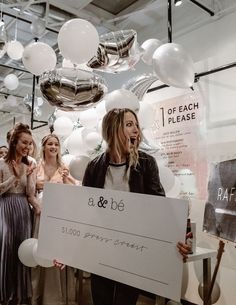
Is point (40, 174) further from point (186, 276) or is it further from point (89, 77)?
point (186, 276)

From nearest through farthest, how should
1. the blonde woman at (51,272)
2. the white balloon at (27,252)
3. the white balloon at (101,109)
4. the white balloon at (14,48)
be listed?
1. the white balloon at (27,252)
2. the blonde woman at (51,272)
3. the white balloon at (101,109)
4. the white balloon at (14,48)

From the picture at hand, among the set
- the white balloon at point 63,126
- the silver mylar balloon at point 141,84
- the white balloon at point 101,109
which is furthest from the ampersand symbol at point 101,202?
the white balloon at point 63,126

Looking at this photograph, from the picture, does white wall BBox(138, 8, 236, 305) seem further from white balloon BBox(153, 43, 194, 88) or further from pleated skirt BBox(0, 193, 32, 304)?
pleated skirt BBox(0, 193, 32, 304)

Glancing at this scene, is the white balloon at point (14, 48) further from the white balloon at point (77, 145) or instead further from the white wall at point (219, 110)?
the white wall at point (219, 110)

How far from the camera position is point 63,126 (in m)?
2.96

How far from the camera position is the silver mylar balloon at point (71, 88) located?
1.95 meters

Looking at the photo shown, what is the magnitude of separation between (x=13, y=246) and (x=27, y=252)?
201mm

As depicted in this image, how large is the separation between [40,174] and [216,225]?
1.56 metres

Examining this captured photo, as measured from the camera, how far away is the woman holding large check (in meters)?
1.33

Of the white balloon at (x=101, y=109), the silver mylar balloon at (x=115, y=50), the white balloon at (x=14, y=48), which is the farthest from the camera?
the white balloon at (x=14, y=48)

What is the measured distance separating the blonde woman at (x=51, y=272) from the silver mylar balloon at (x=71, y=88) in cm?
56

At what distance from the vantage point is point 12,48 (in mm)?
2828

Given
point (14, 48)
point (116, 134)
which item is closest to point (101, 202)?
point (116, 134)

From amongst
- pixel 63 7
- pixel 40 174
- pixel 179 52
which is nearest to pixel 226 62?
pixel 179 52
